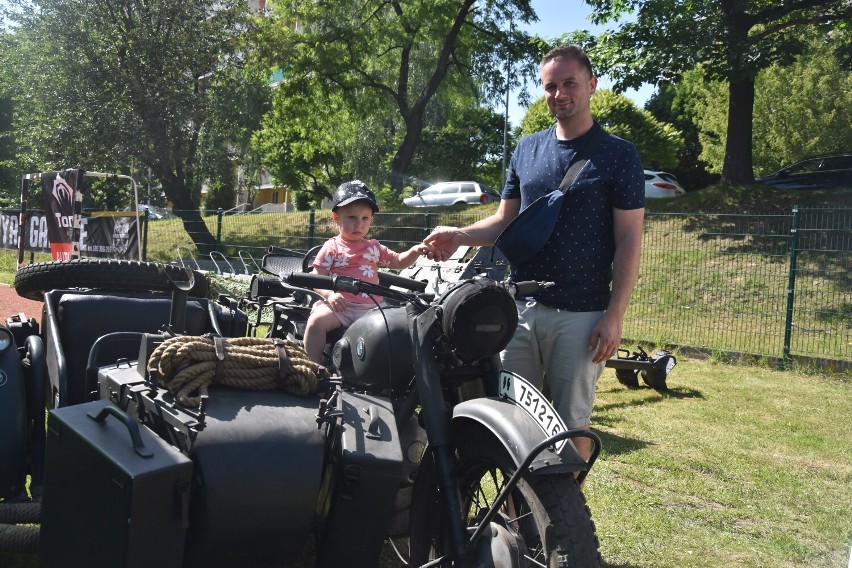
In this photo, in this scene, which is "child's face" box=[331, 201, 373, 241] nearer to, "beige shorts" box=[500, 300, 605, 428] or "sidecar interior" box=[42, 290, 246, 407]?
"sidecar interior" box=[42, 290, 246, 407]

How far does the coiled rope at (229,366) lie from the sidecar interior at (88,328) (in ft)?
2.39

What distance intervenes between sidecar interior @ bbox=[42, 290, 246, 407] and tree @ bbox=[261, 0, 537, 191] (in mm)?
22649

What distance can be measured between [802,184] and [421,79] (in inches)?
821

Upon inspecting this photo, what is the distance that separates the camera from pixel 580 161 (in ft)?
10.3

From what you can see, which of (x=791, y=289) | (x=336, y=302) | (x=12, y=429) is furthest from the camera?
(x=791, y=289)

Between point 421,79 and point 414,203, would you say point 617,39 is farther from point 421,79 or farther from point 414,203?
point 421,79

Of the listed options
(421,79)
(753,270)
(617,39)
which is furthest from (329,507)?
(421,79)

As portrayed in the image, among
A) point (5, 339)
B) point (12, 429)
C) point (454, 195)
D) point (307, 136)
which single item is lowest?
point (12, 429)

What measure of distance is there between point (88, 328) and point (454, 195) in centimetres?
2916

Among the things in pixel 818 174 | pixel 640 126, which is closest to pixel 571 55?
pixel 818 174

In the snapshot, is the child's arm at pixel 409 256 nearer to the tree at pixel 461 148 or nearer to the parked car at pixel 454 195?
the parked car at pixel 454 195

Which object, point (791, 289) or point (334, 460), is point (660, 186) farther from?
point (334, 460)

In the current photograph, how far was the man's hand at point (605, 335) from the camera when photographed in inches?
121

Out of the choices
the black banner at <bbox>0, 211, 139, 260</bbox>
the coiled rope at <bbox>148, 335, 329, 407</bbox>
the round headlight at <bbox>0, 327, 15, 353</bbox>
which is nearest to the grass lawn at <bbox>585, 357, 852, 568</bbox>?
the coiled rope at <bbox>148, 335, 329, 407</bbox>
